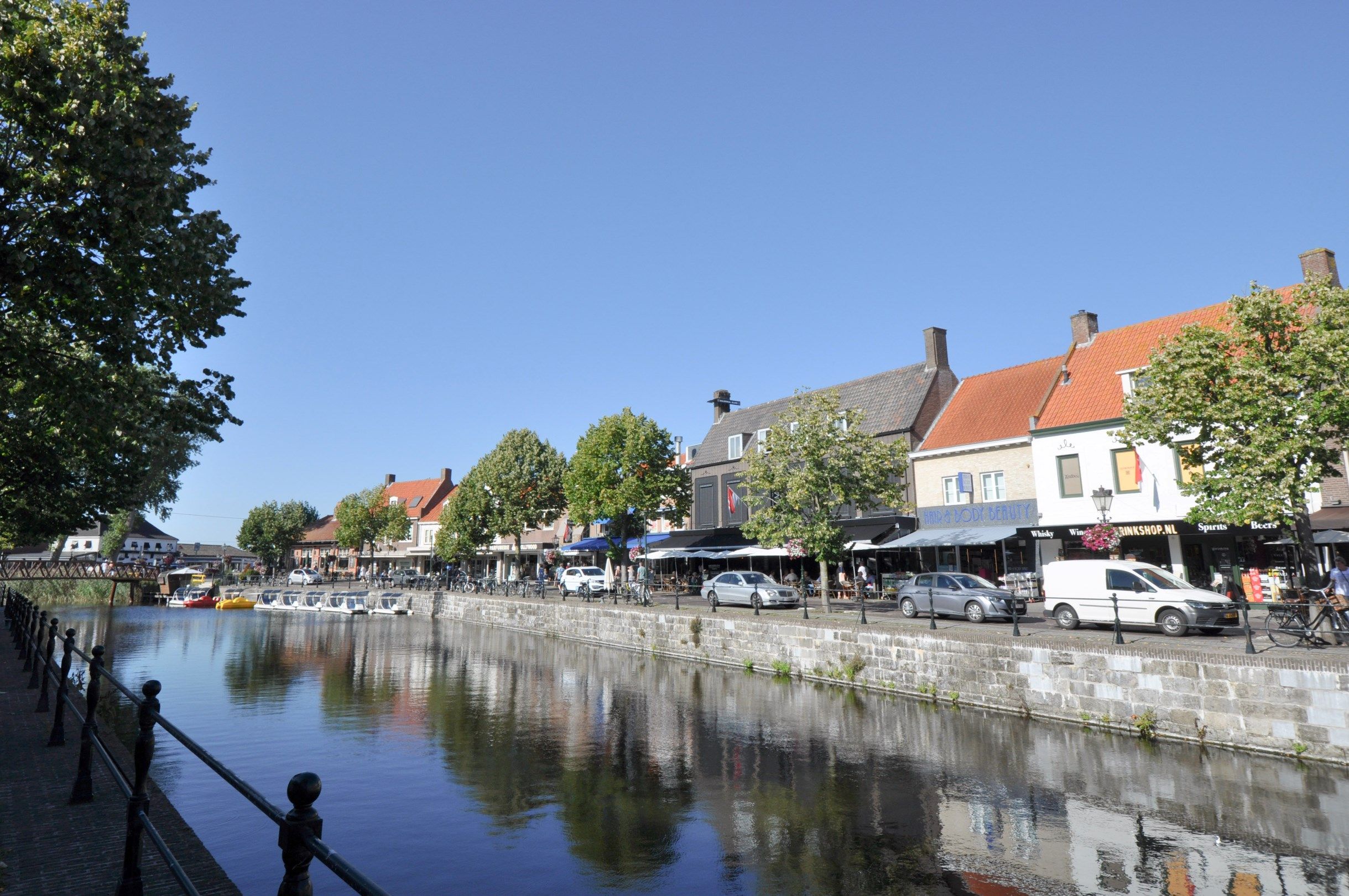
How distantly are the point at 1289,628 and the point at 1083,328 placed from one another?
20828mm

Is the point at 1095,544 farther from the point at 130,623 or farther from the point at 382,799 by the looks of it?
the point at 130,623

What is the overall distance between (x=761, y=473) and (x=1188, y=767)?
60.3ft

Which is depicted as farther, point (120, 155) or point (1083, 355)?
point (1083, 355)

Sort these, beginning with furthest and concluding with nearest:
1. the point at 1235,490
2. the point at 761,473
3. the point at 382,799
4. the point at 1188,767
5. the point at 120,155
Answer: the point at 761,473 → the point at 1235,490 → the point at 1188,767 → the point at 382,799 → the point at 120,155

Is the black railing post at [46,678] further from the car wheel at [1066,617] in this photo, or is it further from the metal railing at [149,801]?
the car wheel at [1066,617]

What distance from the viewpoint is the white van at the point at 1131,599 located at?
1700 cm

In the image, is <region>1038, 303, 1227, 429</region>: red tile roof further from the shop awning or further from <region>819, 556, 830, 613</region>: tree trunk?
<region>819, 556, 830, 613</region>: tree trunk

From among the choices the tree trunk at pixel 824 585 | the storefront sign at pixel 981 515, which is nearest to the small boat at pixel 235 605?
the tree trunk at pixel 824 585

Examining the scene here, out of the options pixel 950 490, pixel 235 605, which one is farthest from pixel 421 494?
pixel 950 490

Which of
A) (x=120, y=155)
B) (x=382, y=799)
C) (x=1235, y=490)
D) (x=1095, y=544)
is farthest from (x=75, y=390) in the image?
(x=1095, y=544)

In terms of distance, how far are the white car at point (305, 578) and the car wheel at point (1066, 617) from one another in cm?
6196

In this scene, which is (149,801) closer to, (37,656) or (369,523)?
(37,656)

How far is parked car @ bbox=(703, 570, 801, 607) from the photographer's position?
28.5 m

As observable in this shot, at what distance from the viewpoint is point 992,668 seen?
1688cm
